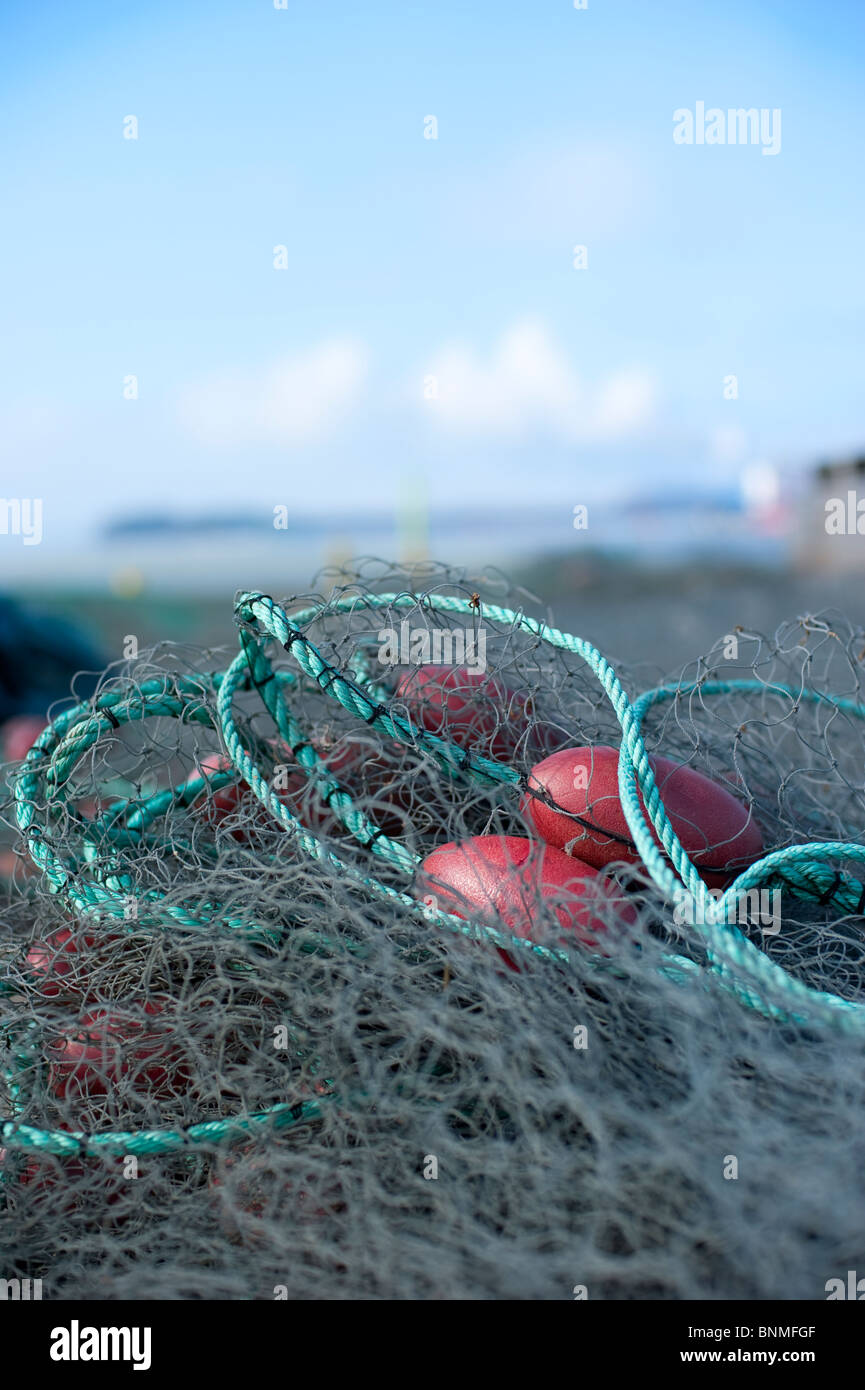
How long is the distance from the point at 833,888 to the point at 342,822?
0.78m

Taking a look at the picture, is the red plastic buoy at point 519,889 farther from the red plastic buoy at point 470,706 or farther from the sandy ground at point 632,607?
the sandy ground at point 632,607

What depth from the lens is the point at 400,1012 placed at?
4.17 feet

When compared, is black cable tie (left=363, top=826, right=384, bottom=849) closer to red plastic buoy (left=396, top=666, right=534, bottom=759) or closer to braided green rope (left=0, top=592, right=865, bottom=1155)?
braided green rope (left=0, top=592, right=865, bottom=1155)

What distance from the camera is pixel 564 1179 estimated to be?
111 centimetres

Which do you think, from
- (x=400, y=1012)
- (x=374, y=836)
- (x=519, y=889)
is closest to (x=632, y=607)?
Result: (x=374, y=836)

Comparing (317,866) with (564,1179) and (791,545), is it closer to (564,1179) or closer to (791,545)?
(564,1179)

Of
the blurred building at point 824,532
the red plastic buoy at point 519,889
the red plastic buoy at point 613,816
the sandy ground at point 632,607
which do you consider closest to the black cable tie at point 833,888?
the red plastic buoy at point 613,816

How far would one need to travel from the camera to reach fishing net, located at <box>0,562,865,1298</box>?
1.08 meters

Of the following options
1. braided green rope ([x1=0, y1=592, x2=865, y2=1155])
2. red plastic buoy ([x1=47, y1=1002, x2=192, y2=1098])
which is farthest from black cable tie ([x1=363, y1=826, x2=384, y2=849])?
red plastic buoy ([x1=47, y1=1002, x2=192, y2=1098])

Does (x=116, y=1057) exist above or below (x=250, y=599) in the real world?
below

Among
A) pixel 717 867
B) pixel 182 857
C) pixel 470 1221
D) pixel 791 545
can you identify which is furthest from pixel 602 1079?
pixel 791 545

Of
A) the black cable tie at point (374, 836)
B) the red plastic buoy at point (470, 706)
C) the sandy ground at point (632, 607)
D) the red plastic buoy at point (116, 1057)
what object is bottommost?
the red plastic buoy at point (116, 1057)

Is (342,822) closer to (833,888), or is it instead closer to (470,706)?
(470,706)

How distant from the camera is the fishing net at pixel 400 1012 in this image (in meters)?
1.08
